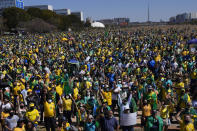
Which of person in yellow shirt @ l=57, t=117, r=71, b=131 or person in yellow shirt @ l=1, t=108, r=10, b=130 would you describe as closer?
person in yellow shirt @ l=57, t=117, r=71, b=131

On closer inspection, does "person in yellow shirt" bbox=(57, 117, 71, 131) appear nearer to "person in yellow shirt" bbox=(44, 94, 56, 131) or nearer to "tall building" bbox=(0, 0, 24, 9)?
"person in yellow shirt" bbox=(44, 94, 56, 131)

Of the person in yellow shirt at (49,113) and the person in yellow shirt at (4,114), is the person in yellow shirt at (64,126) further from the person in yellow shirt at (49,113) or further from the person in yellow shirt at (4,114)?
the person in yellow shirt at (4,114)

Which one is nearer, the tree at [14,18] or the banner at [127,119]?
the banner at [127,119]

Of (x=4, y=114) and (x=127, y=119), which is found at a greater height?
(x=127, y=119)

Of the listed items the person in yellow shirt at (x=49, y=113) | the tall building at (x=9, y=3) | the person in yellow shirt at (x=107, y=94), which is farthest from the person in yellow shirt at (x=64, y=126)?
the tall building at (x=9, y=3)

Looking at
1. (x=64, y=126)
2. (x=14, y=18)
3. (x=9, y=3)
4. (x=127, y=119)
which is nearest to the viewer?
(x=64, y=126)

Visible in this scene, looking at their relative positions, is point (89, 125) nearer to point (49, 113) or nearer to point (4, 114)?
point (49, 113)

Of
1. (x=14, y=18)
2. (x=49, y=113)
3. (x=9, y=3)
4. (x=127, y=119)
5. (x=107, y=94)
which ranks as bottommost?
(x=49, y=113)

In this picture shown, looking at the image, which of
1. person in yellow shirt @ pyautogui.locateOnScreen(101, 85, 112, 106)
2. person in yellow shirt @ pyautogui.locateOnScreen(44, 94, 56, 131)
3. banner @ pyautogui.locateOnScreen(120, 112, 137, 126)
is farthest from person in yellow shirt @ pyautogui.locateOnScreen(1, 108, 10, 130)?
banner @ pyautogui.locateOnScreen(120, 112, 137, 126)

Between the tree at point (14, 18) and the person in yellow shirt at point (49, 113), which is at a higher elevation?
the tree at point (14, 18)

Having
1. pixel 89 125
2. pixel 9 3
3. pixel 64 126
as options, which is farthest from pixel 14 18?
pixel 9 3

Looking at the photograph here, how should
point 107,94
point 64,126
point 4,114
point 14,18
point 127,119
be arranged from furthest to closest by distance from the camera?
point 14,18 < point 107,94 < point 4,114 < point 127,119 < point 64,126

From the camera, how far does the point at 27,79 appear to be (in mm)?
11234

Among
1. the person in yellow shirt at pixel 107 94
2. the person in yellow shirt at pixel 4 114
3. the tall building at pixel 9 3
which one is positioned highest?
the tall building at pixel 9 3
